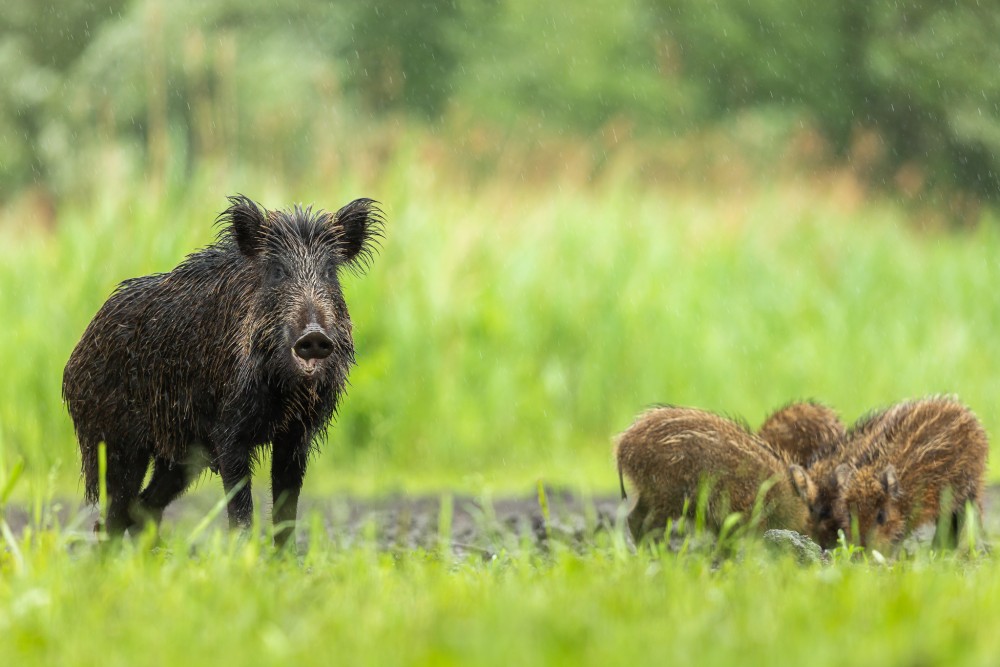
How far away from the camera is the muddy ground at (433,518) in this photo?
21.6 ft

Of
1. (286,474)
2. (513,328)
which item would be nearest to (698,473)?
(286,474)

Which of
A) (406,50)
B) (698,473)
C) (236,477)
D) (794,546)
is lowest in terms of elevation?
(794,546)

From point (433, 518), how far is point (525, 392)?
285cm

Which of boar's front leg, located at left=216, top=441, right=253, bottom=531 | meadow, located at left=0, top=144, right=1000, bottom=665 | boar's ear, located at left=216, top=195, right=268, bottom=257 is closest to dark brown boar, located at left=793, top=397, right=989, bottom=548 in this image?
meadow, located at left=0, top=144, right=1000, bottom=665

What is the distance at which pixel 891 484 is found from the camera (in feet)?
21.9

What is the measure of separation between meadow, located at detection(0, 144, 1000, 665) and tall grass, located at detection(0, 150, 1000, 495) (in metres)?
0.03

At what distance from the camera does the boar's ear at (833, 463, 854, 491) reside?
661cm

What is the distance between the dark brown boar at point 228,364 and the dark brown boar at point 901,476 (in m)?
2.64

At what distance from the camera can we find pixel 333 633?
319 cm

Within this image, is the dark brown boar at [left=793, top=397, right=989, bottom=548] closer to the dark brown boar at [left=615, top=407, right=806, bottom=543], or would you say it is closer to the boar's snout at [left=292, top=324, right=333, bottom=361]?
the dark brown boar at [left=615, top=407, right=806, bottom=543]

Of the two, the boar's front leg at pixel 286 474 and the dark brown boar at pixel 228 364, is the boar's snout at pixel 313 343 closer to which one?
the dark brown boar at pixel 228 364

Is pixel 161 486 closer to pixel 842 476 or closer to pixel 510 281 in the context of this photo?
pixel 842 476

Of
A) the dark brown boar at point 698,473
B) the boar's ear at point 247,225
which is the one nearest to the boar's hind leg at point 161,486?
the boar's ear at point 247,225

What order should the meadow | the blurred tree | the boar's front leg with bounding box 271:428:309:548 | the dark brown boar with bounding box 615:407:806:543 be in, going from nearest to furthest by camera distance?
the meadow, the boar's front leg with bounding box 271:428:309:548, the dark brown boar with bounding box 615:407:806:543, the blurred tree
